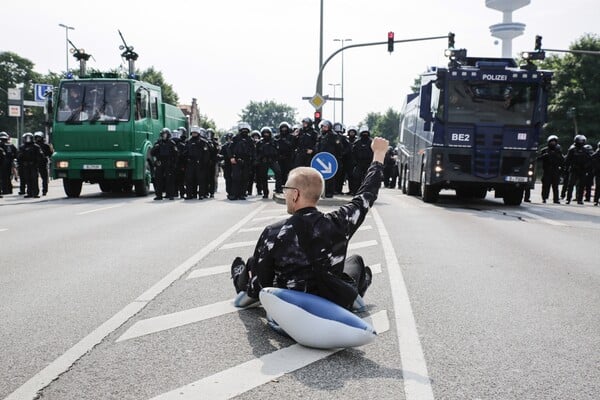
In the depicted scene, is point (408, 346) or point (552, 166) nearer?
point (408, 346)

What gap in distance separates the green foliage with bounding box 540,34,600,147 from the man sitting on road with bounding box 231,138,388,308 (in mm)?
55318

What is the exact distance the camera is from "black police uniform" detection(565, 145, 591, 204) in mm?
22297

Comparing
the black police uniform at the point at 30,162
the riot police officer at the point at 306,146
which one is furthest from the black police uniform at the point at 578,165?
the black police uniform at the point at 30,162

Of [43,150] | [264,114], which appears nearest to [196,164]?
[43,150]

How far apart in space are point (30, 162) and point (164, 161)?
442 centimetres

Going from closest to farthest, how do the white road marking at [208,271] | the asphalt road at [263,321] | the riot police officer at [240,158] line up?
the asphalt road at [263,321] → the white road marking at [208,271] → the riot police officer at [240,158]

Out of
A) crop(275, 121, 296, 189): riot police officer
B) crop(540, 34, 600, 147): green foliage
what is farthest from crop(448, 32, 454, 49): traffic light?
crop(540, 34, 600, 147): green foliage

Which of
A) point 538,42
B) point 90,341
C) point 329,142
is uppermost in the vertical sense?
point 538,42

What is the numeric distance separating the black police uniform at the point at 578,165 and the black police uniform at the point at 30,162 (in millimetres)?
16334

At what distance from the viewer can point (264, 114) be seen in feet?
563

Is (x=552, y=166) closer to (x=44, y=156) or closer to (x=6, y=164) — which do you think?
(x=44, y=156)

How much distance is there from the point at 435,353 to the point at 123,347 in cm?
205

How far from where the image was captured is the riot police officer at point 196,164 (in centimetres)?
2103

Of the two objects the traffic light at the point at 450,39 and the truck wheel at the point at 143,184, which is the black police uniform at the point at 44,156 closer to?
the truck wheel at the point at 143,184
